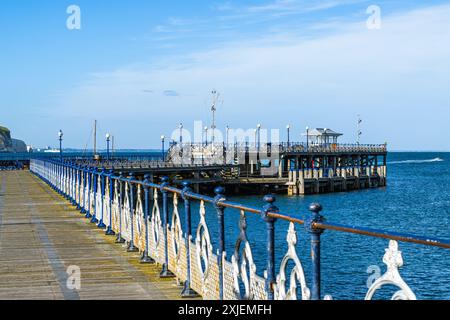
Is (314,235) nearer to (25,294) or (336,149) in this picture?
(25,294)

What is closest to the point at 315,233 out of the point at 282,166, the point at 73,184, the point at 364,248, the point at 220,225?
the point at 220,225

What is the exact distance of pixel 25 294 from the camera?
7.57 m

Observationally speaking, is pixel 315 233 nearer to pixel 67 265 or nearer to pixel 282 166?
pixel 67 265

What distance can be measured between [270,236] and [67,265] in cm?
504

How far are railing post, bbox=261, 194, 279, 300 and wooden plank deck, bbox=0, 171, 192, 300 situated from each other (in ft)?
7.23

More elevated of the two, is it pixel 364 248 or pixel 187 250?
pixel 187 250

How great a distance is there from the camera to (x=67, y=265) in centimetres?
949

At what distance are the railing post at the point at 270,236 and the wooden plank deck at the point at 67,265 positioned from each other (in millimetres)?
2203

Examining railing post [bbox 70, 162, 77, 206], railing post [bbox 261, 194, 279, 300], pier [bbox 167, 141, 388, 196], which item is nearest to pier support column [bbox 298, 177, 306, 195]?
pier [bbox 167, 141, 388, 196]

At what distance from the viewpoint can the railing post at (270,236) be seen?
5262mm

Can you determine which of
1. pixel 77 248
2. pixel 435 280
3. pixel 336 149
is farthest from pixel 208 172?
pixel 77 248

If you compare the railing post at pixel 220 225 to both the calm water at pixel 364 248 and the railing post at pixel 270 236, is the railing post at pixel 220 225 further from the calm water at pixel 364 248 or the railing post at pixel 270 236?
the calm water at pixel 364 248

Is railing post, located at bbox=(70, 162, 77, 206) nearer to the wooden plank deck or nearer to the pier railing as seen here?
the wooden plank deck
